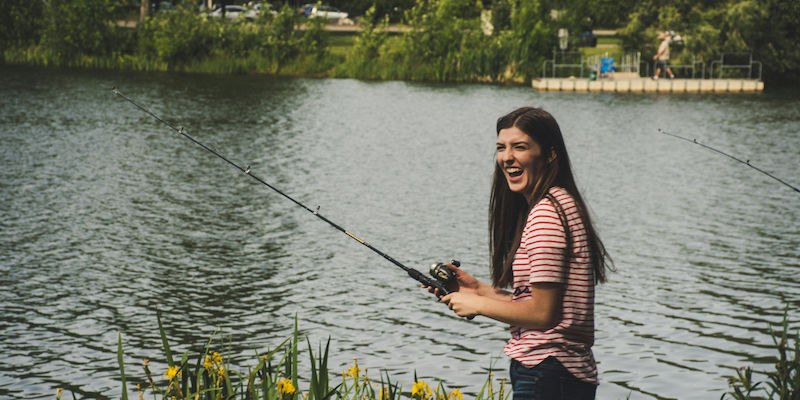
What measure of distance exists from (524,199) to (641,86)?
3735cm

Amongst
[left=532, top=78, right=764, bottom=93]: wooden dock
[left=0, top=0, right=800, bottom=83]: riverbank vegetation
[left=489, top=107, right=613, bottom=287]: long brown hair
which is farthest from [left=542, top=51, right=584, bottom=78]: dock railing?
[left=489, top=107, right=613, bottom=287]: long brown hair

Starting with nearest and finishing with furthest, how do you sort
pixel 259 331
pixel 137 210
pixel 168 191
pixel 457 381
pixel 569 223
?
pixel 569 223 → pixel 457 381 → pixel 259 331 → pixel 137 210 → pixel 168 191

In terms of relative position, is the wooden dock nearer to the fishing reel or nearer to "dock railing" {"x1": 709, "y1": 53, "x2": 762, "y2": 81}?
"dock railing" {"x1": 709, "y1": 53, "x2": 762, "y2": 81}

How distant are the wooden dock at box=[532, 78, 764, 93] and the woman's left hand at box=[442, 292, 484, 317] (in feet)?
121

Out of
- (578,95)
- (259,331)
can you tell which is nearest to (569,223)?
(259,331)

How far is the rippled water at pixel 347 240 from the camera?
9.80m

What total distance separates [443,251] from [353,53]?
33571 mm

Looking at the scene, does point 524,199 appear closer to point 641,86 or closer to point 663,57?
point 641,86

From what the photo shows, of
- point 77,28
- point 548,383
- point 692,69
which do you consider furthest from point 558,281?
point 77,28

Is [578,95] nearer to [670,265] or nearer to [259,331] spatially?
[670,265]

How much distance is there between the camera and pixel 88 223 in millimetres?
15156

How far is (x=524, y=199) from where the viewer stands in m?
4.16

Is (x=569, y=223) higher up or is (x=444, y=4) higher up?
(x=444, y=4)

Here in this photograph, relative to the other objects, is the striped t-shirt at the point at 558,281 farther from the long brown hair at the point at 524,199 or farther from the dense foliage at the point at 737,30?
the dense foliage at the point at 737,30
